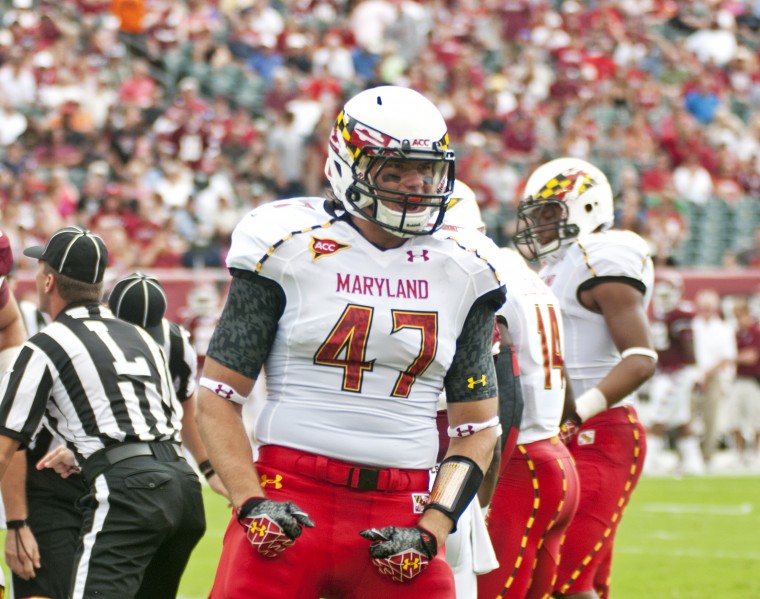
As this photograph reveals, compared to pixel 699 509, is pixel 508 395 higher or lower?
higher

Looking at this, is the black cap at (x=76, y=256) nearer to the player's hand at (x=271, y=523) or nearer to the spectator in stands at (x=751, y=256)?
the player's hand at (x=271, y=523)

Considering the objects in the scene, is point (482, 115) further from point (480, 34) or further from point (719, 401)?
point (719, 401)

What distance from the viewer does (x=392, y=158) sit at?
340cm

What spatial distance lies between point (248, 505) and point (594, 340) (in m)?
2.68

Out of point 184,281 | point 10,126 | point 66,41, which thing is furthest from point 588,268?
point 66,41

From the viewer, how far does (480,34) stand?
2094 centimetres

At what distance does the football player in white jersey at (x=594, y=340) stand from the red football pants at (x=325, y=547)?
6.39 ft

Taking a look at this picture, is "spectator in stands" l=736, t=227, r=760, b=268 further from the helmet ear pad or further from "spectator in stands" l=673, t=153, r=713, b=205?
the helmet ear pad

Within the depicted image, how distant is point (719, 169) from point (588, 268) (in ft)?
47.6

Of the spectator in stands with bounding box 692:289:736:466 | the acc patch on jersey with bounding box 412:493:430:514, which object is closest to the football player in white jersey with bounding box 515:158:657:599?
the acc patch on jersey with bounding box 412:493:430:514

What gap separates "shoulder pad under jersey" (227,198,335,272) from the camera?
10.8ft

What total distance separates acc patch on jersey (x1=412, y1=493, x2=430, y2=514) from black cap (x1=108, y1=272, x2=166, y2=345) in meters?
2.36

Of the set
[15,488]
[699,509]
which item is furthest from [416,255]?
[699,509]

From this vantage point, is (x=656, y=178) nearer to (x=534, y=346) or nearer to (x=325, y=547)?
(x=534, y=346)
